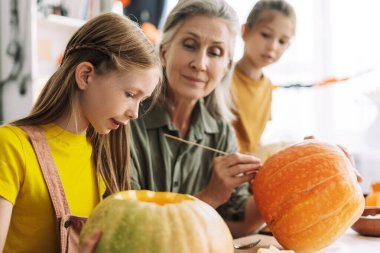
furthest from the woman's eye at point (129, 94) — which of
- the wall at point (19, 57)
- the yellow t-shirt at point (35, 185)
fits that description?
the wall at point (19, 57)

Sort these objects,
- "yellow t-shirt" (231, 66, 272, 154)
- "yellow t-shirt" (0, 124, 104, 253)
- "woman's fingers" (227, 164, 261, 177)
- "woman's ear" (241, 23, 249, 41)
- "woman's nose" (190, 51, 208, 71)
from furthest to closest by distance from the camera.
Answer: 1. "woman's ear" (241, 23, 249, 41)
2. "yellow t-shirt" (231, 66, 272, 154)
3. "woman's nose" (190, 51, 208, 71)
4. "woman's fingers" (227, 164, 261, 177)
5. "yellow t-shirt" (0, 124, 104, 253)

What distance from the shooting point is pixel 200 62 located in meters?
1.14

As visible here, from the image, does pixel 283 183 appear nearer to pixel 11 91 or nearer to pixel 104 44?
pixel 104 44

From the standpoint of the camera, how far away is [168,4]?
2906mm

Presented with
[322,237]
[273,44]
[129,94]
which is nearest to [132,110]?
[129,94]

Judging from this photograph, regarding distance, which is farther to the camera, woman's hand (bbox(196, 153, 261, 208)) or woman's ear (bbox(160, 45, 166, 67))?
woman's ear (bbox(160, 45, 166, 67))

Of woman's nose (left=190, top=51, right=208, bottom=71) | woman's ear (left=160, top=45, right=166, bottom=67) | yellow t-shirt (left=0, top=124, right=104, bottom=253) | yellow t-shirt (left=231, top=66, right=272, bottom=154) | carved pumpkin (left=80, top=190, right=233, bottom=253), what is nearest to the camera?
carved pumpkin (left=80, top=190, right=233, bottom=253)

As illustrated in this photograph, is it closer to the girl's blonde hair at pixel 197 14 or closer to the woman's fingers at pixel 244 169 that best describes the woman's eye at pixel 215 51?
the girl's blonde hair at pixel 197 14

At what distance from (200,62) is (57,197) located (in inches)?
19.2

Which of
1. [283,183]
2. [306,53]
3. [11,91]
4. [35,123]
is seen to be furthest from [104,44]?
[306,53]

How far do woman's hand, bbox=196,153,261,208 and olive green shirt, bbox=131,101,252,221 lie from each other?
10cm

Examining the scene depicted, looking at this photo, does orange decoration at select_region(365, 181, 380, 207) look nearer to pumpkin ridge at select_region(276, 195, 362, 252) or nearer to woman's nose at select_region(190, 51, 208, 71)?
→ pumpkin ridge at select_region(276, 195, 362, 252)

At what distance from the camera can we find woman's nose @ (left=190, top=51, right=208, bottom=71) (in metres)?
1.14

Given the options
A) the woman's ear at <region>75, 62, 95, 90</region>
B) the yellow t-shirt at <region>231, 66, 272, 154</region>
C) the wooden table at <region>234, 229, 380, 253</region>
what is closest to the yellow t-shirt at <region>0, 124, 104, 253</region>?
the woman's ear at <region>75, 62, 95, 90</region>
